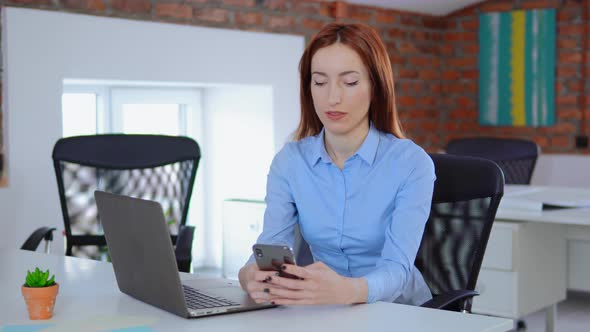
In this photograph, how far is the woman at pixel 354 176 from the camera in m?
1.90

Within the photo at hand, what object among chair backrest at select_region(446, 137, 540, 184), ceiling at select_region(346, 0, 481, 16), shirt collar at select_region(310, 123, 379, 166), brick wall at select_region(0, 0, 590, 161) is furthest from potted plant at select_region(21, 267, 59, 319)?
ceiling at select_region(346, 0, 481, 16)

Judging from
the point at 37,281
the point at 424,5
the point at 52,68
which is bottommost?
the point at 37,281

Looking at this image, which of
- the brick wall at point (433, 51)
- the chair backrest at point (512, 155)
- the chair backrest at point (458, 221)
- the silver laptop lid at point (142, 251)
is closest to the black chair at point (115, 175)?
the chair backrest at point (458, 221)

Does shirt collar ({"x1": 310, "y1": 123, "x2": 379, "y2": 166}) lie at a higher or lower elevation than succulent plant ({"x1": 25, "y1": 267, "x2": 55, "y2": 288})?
higher

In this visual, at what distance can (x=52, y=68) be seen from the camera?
4.00 meters

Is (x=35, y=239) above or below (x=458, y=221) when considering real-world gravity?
below

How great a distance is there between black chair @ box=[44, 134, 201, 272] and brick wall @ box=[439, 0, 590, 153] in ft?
12.5

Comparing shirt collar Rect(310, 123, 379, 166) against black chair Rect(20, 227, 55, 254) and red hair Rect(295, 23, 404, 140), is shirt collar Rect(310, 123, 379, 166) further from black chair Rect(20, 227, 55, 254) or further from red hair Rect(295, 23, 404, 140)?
black chair Rect(20, 227, 55, 254)

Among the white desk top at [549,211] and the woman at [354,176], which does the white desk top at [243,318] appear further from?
the white desk top at [549,211]

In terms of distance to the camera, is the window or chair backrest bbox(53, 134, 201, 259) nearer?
chair backrest bbox(53, 134, 201, 259)

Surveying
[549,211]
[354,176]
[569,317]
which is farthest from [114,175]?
[569,317]

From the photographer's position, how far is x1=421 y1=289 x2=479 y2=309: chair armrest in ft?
5.96

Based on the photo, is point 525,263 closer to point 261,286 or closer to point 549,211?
point 549,211

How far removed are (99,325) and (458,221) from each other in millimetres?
991
